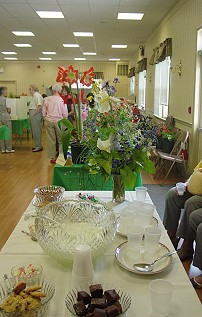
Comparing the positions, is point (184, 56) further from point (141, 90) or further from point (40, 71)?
point (40, 71)

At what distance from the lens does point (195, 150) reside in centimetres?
492

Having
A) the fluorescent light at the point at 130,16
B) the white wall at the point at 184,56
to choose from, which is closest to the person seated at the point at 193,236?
the white wall at the point at 184,56

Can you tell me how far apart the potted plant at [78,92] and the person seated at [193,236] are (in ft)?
3.25

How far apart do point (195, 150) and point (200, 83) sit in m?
0.96

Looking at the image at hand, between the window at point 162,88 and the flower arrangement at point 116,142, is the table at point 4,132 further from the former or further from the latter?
the flower arrangement at point 116,142

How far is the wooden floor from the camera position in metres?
3.63

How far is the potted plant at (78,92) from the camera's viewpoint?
98.8 inches

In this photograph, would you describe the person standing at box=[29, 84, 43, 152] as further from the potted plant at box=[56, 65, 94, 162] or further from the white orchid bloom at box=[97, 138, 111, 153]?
the white orchid bloom at box=[97, 138, 111, 153]

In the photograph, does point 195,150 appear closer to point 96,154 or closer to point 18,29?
point 96,154

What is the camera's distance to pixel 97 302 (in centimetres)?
93

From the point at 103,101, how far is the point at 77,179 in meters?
1.23

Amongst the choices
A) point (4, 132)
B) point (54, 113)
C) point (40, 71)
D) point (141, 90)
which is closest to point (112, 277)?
point (54, 113)

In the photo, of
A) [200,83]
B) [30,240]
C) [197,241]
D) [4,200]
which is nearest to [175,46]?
[200,83]

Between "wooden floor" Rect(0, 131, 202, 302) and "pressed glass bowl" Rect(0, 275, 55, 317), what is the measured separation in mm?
1547
